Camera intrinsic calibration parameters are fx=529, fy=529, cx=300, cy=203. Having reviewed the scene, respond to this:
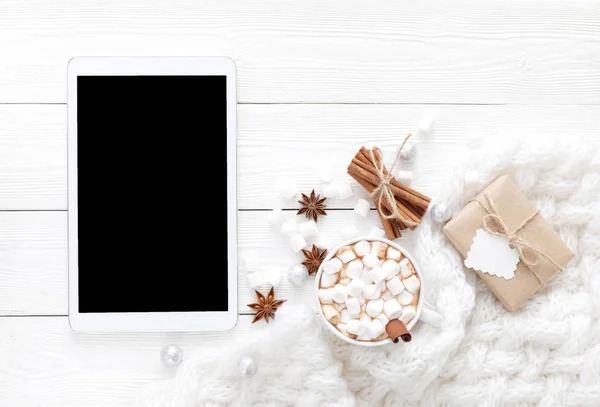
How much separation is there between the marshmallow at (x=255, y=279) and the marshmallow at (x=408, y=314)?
0.23m

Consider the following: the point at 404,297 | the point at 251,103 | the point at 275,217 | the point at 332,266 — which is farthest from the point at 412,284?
the point at 251,103

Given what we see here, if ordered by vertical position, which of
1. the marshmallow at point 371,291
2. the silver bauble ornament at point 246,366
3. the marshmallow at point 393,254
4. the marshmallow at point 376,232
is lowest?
the silver bauble ornament at point 246,366

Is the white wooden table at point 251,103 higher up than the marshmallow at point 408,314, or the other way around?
the white wooden table at point 251,103

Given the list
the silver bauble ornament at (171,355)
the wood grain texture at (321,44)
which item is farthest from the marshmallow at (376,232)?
the silver bauble ornament at (171,355)

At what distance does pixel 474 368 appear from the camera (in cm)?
84

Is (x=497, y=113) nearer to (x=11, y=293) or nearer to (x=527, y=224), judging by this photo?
(x=527, y=224)

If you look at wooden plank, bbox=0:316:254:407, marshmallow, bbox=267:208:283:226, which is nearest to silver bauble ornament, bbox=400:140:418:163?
marshmallow, bbox=267:208:283:226

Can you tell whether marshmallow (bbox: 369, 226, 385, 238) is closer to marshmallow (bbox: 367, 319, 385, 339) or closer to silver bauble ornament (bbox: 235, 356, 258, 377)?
marshmallow (bbox: 367, 319, 385, 339)

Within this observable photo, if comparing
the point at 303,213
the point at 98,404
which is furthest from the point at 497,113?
the point at 98,404

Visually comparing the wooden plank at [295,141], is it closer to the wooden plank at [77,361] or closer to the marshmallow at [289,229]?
the marshmallow at [289,229]

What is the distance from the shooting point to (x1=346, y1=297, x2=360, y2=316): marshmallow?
2.61ft

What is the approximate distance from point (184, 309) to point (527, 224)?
56 centimetres

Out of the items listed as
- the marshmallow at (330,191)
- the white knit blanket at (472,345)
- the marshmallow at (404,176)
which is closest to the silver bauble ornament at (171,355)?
the white knit blanket at (472,345)

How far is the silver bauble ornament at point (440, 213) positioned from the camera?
831mm
